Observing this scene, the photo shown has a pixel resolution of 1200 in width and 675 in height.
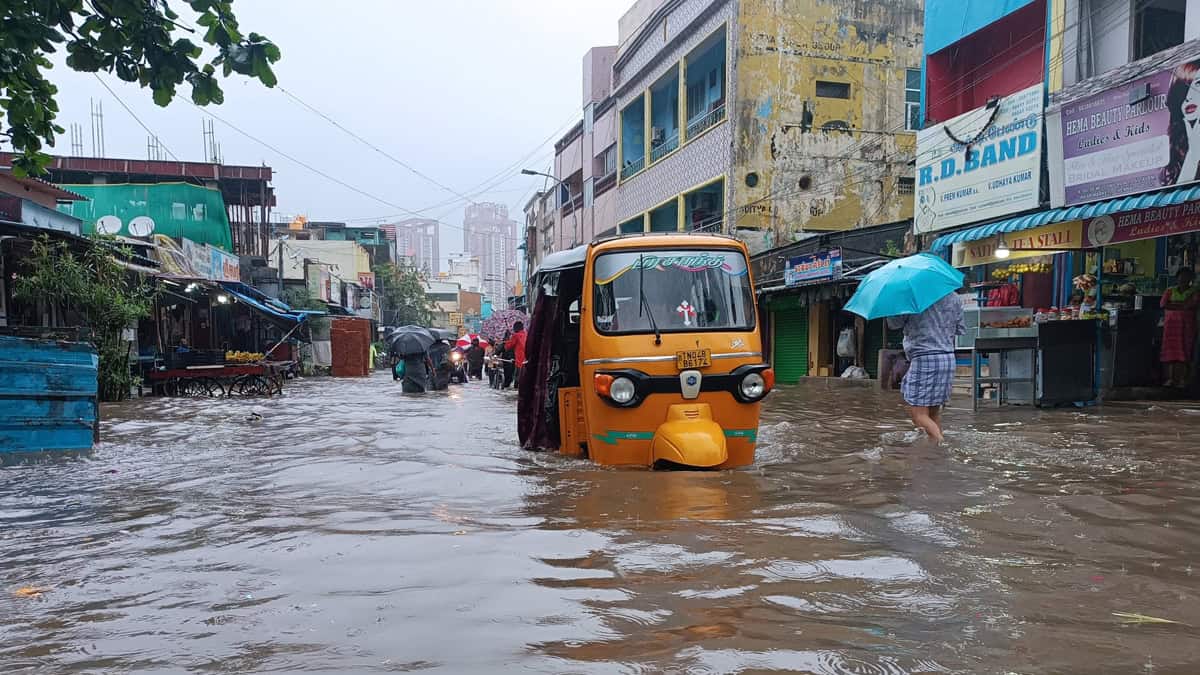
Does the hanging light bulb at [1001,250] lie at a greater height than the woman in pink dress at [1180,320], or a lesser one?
greater

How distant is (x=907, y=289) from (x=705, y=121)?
20.9 metres

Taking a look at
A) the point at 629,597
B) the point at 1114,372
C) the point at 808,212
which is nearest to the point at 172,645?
the point at 629,597

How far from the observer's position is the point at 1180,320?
36.9 ft

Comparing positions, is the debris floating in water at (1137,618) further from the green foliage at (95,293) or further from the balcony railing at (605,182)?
the balcony railing at (605,182)

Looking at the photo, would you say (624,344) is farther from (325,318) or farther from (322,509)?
(325,318)

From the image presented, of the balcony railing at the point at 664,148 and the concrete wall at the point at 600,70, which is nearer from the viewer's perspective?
the balcony railing at the point at 664,148

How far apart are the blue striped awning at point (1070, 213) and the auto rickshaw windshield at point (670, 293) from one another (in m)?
7.24

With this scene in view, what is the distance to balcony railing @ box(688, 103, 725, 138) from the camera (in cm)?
2553

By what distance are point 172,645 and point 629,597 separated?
5.42ft

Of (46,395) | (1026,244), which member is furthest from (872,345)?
(46,395)

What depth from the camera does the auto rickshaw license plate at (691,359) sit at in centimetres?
618

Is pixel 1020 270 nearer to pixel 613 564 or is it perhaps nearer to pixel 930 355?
pixel 930 355

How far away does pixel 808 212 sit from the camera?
24.8m

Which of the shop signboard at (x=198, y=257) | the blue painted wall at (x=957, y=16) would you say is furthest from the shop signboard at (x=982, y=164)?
the shop signboard at (x=198, y=257)
